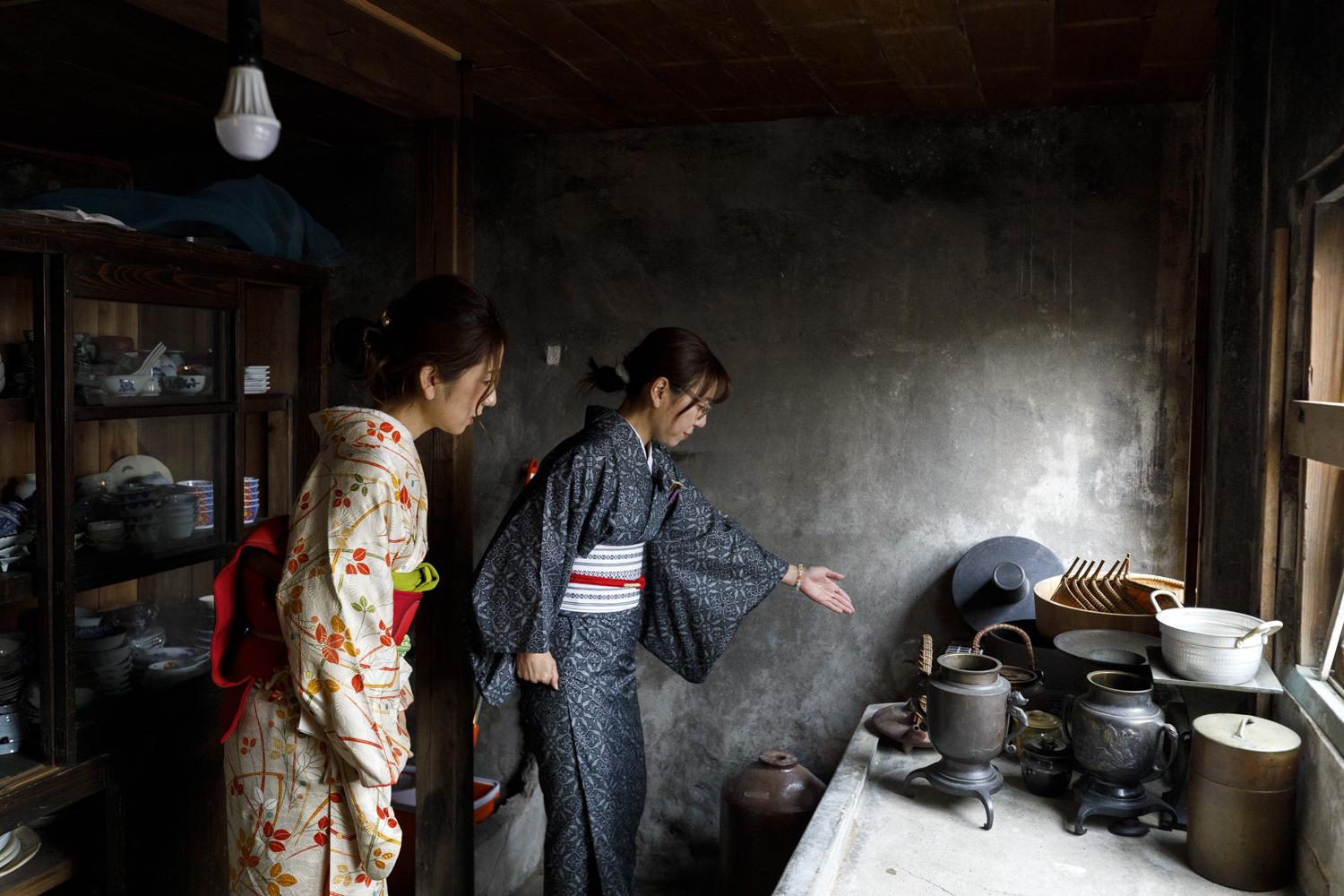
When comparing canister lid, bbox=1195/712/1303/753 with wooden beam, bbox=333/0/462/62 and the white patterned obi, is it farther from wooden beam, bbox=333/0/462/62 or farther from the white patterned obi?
wooden beam, bbox=333/0/462/62

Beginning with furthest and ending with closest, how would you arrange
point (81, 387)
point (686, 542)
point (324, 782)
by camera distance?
point (686, 542), point (81, 387), point (324, 782)

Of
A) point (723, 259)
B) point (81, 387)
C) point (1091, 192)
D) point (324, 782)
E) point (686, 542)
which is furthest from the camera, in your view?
point (723, 259)

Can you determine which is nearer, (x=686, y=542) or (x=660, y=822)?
(x=686, y=542)

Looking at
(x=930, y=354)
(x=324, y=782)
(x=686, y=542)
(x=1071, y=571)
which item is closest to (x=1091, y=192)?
(x=930, y=354)

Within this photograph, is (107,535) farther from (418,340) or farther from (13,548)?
(418,340)

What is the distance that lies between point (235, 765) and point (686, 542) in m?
1.53

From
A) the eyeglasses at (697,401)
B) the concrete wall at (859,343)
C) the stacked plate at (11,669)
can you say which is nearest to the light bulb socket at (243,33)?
the eyeglasses at (697,401)

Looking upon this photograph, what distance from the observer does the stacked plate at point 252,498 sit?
349cm

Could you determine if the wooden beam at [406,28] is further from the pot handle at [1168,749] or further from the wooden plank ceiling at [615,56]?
the pot handle at [1168,749]

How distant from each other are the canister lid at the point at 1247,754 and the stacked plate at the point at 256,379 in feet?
9.69

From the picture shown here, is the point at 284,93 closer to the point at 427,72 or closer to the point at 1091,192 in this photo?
the point at 427,72

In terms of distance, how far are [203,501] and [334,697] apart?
1.55 meters

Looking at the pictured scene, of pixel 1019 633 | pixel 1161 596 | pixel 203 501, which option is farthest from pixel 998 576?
pixel 203 501

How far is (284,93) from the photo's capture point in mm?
3539
